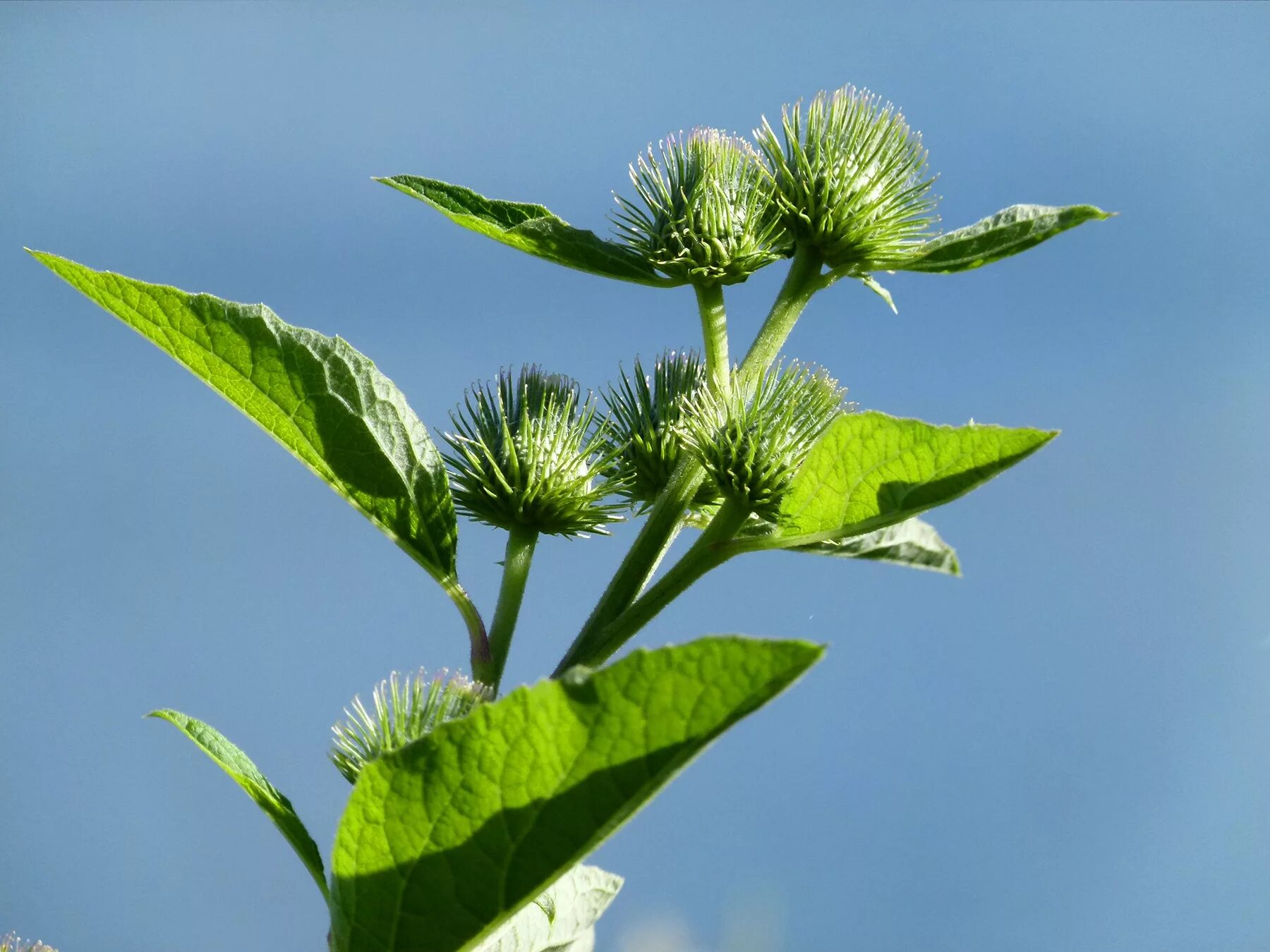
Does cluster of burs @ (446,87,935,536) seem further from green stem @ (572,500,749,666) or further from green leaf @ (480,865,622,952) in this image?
green leaf @ (480,865,622,952)

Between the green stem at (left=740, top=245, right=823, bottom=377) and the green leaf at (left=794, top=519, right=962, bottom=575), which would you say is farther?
the green stem at (left=740, top=245, right=823, bottom=377)

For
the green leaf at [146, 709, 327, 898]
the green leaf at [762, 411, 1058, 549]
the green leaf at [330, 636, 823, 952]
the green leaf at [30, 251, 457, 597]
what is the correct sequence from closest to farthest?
the green leaf at [330, 636, 823, 952] → the green leaf at [146, 709, 327, 898] → the green leaf at [762, 411, 1058, 549] → the green leaf at [30, 251, 457, 597]

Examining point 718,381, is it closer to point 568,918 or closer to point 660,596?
point 660,596

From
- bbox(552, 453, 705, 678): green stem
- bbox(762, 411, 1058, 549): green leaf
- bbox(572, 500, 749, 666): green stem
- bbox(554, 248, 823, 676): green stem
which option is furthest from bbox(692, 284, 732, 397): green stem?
bbox(762, 411, 1058, 549): green leaf

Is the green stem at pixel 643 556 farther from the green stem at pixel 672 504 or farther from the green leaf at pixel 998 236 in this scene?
the green leaf at pixel 998 236

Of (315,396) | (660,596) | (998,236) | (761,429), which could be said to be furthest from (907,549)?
(315,396)

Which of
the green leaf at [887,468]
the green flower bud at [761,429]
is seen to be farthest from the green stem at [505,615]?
the green leaf at [887,468]
